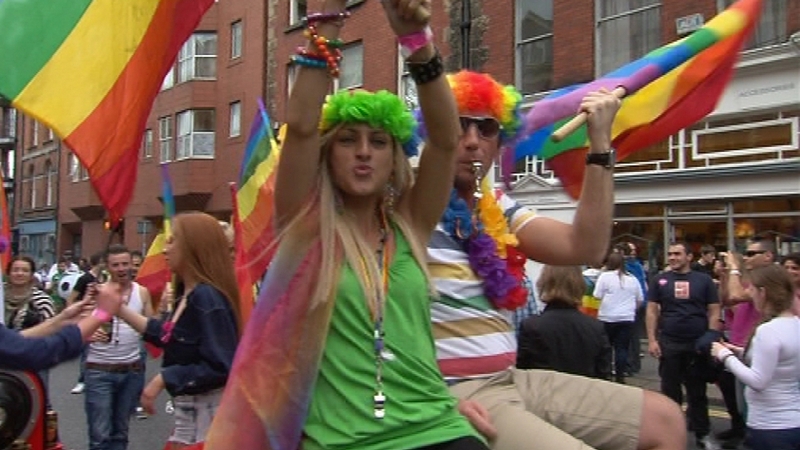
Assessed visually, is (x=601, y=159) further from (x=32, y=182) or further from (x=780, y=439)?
(x=32, y=182)

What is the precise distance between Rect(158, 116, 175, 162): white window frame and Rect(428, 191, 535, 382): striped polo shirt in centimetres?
2968

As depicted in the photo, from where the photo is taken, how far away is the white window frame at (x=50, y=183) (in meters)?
41.6

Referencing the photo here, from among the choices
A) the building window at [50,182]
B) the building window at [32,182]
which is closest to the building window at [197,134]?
the building window at [50,182]

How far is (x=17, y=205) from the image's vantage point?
46.6 m

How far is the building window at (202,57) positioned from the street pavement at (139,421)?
62.8ft

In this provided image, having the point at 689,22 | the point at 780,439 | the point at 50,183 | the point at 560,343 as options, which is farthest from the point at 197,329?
the point at 50,183

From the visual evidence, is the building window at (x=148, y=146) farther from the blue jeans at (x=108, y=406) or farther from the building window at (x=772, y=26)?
the blue jeans at (x=108, y=406)

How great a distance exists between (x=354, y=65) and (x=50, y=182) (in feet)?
83.1

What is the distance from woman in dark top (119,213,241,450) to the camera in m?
4.28

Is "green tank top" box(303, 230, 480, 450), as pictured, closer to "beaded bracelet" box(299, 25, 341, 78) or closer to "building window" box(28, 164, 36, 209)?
"beaded bracelet" box(299, 25, 341, 78)

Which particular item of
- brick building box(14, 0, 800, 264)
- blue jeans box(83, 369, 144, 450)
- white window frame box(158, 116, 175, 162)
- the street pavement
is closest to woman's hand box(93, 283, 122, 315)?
blue jeans box(83, 369, 144, 450)

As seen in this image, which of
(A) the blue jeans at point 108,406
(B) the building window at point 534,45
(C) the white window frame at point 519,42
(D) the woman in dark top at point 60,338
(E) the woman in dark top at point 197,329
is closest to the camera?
(D) the woman in dark top at point 60,338

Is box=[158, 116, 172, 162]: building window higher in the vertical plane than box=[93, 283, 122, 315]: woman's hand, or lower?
higher

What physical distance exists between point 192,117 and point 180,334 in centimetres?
2655
